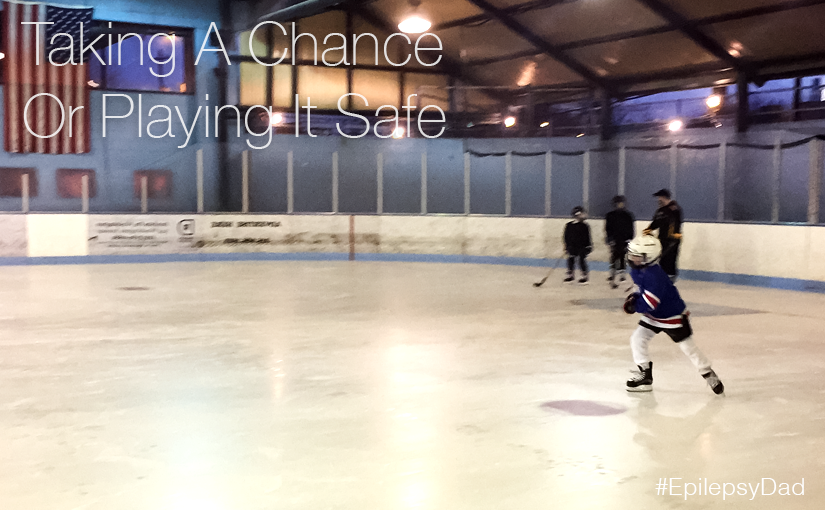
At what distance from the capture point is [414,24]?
60.0 feet

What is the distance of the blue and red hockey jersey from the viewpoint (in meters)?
4.80

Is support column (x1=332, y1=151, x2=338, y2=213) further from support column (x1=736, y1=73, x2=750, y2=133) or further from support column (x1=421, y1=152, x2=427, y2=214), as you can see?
support column (x1=736, y1=73, x2=750, y2=133)

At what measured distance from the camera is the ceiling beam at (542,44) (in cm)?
1816

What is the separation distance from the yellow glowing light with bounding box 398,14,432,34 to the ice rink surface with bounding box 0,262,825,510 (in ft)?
35.5

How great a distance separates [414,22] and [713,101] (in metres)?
6.77

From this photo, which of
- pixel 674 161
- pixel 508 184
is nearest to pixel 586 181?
pixel 508 184

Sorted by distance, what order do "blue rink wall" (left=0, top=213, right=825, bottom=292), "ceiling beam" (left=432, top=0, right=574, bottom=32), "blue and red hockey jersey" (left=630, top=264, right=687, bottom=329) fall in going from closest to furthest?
"blue and red hockey jersey" (left=630, top=264, right=687, bottom=329) → "blue rink wall" (left=0, top=213, right=825, bottom=292) → "ceiling beam" (left=432, top=0, right=574, bottom=32)

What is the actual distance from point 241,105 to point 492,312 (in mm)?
12161

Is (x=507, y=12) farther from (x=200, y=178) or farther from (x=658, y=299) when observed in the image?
(x=658, y=299)

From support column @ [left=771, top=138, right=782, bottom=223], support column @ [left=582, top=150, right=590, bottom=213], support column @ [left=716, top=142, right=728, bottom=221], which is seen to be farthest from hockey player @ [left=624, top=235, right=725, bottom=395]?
support column @ [left=582, top=150, right=590, bottom=213]

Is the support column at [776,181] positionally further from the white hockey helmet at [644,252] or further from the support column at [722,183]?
the white hockey helmet at [644,252]

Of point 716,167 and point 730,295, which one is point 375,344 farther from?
point 716,167

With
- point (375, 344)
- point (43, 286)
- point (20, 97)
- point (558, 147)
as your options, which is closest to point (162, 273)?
point (43, 286)

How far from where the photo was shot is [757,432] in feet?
13.4
